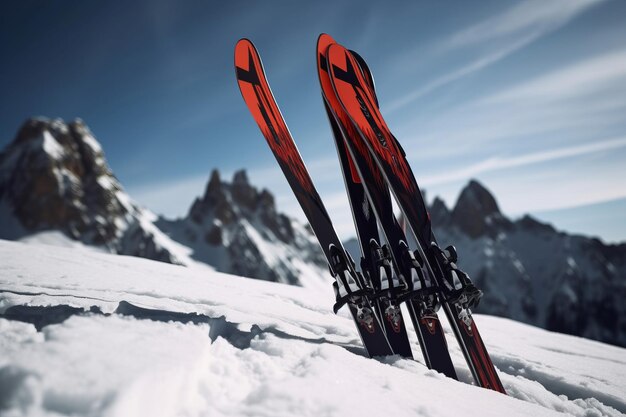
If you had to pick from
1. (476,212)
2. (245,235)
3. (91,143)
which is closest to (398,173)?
(245,235)

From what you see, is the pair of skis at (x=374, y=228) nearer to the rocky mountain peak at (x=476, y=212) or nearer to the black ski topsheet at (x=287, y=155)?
the black ski topsheet at (x=287, y=155)

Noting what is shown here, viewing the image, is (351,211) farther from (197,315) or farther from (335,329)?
(197,315)

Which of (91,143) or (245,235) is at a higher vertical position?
(91,143)

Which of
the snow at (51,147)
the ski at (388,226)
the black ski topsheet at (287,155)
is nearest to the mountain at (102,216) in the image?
the snow at (51,147)

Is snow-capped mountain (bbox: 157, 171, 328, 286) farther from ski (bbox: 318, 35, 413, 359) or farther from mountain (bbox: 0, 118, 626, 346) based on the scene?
ski (bbox: 318, 35, 413, 359)

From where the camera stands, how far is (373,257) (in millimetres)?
4219

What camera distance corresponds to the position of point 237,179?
360 feet

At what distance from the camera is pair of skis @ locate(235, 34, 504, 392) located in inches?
153

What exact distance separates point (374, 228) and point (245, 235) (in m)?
93.4

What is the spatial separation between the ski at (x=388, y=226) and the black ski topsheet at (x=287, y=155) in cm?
43

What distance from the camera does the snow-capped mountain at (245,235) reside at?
3590 inches

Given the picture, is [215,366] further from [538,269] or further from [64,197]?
[538,269]

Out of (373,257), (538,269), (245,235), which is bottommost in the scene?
(373,257)

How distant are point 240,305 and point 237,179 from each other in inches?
4255
